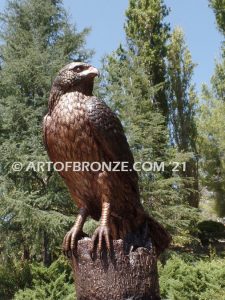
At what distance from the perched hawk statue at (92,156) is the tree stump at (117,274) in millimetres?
100

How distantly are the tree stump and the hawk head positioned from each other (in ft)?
4.16

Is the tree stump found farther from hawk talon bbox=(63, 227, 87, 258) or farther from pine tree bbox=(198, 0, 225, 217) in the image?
pine tree bbox=(198, 0, 225, 217)

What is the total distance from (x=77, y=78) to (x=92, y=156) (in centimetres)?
72

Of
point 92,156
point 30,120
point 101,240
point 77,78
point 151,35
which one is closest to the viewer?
point 101,240

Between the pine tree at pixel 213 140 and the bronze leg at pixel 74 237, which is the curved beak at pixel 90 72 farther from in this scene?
the pine tree at pixel 213 140

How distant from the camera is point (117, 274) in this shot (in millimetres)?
3080

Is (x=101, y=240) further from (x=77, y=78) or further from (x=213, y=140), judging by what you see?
(x=213, y=140)

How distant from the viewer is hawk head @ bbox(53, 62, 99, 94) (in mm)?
3449

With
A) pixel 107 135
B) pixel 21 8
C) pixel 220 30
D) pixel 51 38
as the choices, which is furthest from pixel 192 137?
pixel 107 135

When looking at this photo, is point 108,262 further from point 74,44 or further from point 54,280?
point 74,44

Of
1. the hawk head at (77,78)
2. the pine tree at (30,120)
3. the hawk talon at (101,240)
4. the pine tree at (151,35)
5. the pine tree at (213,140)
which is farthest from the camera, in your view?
the pine tree at (213,140)

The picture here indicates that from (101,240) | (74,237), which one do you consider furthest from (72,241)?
(101,240)

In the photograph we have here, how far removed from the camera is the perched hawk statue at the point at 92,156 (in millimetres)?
3176

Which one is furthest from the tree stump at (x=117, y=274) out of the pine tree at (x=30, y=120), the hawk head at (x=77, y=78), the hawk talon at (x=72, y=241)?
the pine tree at (x=30, y=120)
